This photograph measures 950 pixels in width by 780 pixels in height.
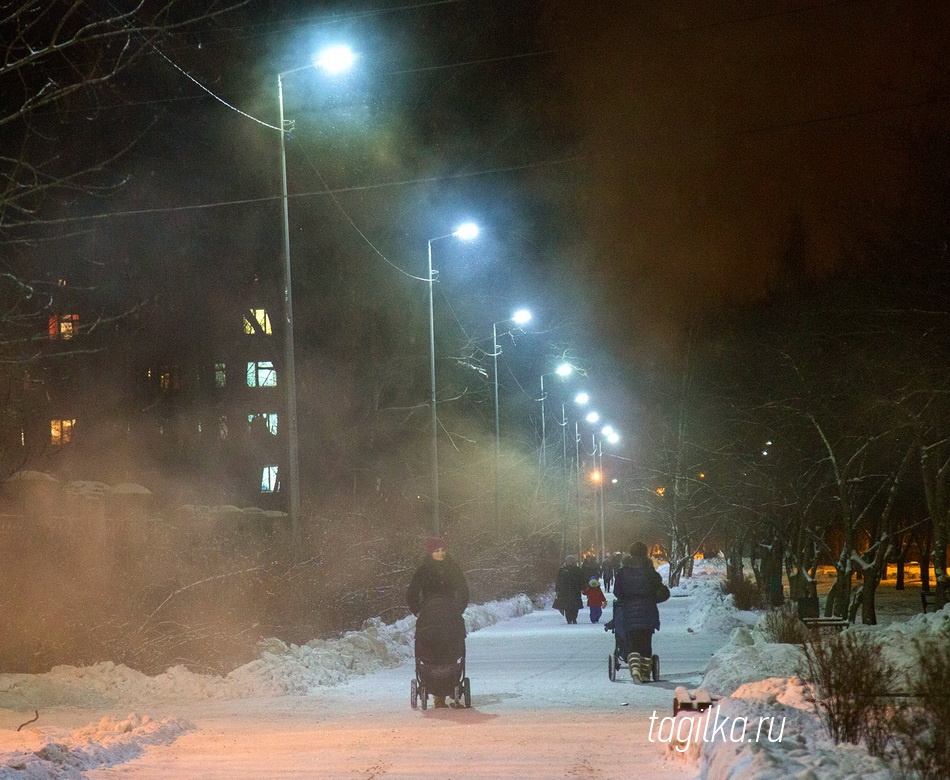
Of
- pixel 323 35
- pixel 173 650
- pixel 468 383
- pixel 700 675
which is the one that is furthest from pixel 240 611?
pixel 468 383

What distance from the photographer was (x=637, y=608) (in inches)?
617

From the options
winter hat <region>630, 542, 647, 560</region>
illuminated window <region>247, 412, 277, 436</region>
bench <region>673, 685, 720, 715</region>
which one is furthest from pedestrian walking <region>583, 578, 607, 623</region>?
bench <region>673, 685, 720, 715</region>

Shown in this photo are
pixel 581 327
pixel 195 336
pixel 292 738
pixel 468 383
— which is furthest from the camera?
pixel 581 327

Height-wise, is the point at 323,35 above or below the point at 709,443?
above

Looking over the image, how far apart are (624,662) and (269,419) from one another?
37268mm

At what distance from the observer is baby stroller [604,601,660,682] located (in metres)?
15.4

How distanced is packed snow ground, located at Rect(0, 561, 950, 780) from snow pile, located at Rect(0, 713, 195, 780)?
0.06ft

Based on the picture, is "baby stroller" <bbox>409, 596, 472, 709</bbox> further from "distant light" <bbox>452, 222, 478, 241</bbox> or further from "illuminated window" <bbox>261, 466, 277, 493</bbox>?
"illuminated window" <bbox>261, 466, 277, 493</bbox>

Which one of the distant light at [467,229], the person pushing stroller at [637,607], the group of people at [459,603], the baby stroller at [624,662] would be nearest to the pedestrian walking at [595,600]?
the distant light at [467,229]

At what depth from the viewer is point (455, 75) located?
34938 mm

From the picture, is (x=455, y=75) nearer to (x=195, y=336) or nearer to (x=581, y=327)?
(x=195, y=336)

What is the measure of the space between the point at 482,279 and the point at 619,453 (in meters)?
69.5

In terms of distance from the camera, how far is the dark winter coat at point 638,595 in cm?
1562

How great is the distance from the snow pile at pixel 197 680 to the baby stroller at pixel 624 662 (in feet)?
12.1
